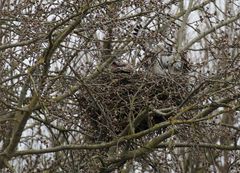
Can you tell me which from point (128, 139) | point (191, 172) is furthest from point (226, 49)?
point (191, 172)

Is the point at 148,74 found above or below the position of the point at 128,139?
above

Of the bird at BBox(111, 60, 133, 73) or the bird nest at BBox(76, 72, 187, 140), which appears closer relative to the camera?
the bird nest at BBox(76, 72, 187, 140)

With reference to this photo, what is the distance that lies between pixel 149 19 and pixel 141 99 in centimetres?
111

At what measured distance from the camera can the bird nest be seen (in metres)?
5.33

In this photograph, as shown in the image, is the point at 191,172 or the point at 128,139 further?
the point at 191,172

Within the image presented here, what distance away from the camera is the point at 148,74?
5367 millimetres

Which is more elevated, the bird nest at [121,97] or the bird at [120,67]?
the bird at [120,67]

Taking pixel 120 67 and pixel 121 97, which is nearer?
pixel 121 97

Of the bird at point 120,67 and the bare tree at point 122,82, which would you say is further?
the bird at point 120,67

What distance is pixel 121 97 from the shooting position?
18.8 ft

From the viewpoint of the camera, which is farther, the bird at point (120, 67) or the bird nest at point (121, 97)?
the bird at point (120, 67)

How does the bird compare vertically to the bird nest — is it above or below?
above

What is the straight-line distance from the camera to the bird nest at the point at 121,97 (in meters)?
5.33

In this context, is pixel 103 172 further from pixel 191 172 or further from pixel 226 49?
pixel 191 172
